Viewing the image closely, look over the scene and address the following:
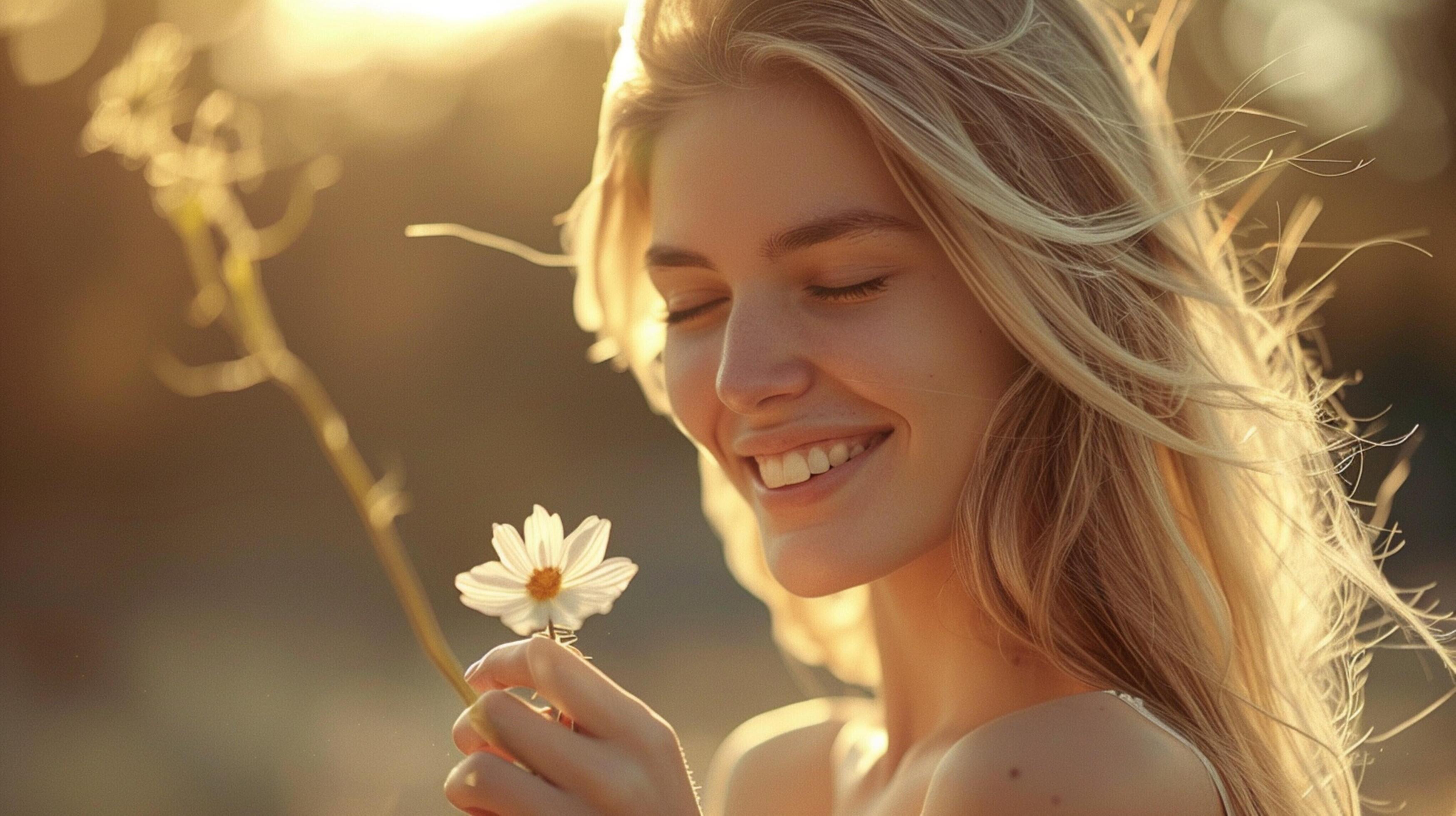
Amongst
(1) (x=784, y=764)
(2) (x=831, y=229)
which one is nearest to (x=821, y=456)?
(2) (x=831, y=229)

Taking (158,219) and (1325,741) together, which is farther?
(158,219)

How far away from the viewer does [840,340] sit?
1309mm

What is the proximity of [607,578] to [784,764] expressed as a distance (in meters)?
0.95

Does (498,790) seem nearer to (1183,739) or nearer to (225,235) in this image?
(225,235)

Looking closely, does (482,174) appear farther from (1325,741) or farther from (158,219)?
(1325,741)

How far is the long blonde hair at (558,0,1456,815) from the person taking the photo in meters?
1.30

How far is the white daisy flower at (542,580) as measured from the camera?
933 mm

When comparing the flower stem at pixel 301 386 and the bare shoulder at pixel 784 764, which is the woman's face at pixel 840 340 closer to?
the bare shoulder at pixel 784 764

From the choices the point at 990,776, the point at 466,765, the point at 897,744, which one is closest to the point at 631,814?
the point at 466,765

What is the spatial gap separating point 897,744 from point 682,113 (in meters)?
0.76

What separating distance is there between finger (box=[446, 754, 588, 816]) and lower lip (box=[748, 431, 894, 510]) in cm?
47

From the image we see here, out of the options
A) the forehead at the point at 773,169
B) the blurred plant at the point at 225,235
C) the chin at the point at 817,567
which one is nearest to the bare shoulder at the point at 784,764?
the chin at the point at 817,567

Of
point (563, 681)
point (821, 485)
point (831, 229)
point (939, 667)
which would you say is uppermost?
point (831, 229)

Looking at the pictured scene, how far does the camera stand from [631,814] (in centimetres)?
104
